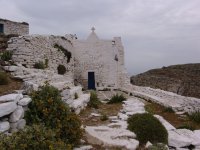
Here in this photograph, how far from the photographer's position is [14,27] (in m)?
28.6

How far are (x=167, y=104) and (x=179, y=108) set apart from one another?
2.93ft

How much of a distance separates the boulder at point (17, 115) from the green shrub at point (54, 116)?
0.27 metres

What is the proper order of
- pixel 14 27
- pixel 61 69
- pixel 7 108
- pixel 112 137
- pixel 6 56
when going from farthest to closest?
pixel 14 27, pixel 61 69, pixel 6 56, pixel 112 137, pixel 7 108

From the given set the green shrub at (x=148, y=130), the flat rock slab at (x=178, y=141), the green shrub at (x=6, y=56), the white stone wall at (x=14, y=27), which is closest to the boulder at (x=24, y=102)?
the green shrub at (x=148, y=130)

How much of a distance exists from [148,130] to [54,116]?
131 inches

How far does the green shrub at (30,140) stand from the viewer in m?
6.58

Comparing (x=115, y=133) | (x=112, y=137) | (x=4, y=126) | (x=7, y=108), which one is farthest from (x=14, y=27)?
(x=4, y=126)

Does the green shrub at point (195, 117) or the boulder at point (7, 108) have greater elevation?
the boulder at point (7, 108)

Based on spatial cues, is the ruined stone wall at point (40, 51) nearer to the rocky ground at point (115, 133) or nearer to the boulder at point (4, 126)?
the rocky ground at point (115, 133)

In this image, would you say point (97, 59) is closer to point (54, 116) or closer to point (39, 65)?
point (39, 65)

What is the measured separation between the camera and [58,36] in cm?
2550

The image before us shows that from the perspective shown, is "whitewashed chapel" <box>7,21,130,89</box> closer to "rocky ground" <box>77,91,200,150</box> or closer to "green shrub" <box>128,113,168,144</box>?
"rocky ground" <box>77,91,200,150</box>

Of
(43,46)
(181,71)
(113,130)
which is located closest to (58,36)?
(43,46)

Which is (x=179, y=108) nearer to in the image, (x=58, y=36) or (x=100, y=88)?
(x=100, y=88)
